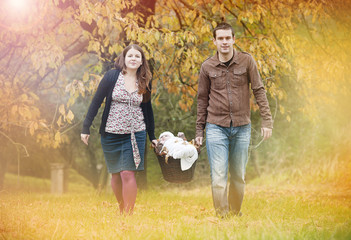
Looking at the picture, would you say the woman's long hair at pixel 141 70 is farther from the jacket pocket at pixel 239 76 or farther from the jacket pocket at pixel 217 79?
the jacket pocket at pixel 239 76

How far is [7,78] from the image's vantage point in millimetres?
7605

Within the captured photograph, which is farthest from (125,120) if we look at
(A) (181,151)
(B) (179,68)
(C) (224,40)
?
(B) (179,68)

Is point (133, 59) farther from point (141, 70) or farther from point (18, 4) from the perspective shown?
point (18, 4)

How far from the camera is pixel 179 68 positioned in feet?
21.9

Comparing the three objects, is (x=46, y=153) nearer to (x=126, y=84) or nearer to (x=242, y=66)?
(x=126, y=84)

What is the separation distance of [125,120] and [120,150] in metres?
0.33

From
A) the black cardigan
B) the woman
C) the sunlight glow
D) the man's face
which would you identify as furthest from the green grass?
the sunlight glow

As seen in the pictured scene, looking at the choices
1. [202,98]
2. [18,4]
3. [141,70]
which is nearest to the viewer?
[202,98]

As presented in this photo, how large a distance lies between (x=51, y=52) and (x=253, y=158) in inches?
246

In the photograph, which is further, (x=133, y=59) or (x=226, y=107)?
(x=133, y=59)

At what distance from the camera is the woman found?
4.59 m

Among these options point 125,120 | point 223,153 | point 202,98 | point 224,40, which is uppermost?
point 224,40

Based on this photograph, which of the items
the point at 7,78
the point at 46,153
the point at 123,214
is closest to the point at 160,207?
the point at 123,214

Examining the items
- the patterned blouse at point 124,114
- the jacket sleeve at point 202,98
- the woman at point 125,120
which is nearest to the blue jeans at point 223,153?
the jacket sleeve at point 202,98
